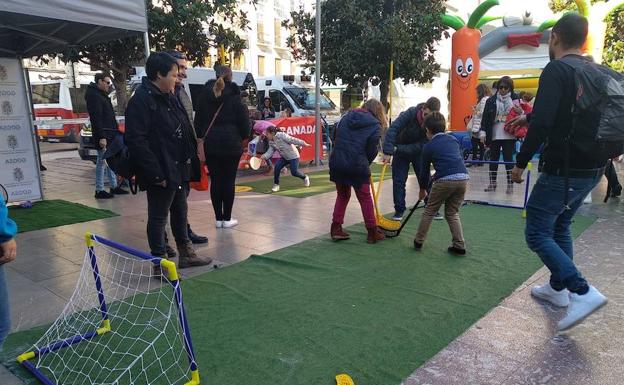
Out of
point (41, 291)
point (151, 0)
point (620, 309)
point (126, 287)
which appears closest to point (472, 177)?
point (620, 309)

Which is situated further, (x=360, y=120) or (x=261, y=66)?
(x=261, y=66)

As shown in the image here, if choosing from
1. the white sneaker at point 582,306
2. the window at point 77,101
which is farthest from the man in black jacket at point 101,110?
the window at point 77,101

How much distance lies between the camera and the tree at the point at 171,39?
1211 cm

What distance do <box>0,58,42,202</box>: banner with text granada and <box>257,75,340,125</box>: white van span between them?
28.9ft

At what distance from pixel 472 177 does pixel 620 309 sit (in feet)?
17.9

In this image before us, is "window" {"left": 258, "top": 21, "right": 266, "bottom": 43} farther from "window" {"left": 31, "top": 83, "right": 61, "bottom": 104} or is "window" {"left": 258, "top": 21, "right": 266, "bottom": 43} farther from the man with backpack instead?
the man with backpack

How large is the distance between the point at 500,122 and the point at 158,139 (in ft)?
18.8

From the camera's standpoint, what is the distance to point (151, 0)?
12422mm

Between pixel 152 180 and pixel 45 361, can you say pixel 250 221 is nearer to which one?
pixel 152 180

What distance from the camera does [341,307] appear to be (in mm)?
3598

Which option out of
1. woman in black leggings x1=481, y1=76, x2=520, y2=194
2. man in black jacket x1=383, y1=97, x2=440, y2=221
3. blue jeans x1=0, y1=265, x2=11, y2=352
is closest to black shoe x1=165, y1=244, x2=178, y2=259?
blue jeans x1=0, y1=265, x2=11, y2=352

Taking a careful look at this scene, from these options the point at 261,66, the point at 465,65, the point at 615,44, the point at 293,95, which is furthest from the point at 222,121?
the point at 261,66

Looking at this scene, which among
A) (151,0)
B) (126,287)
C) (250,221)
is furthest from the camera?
(151,0)

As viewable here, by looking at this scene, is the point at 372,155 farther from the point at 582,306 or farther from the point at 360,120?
the point at 582,306
